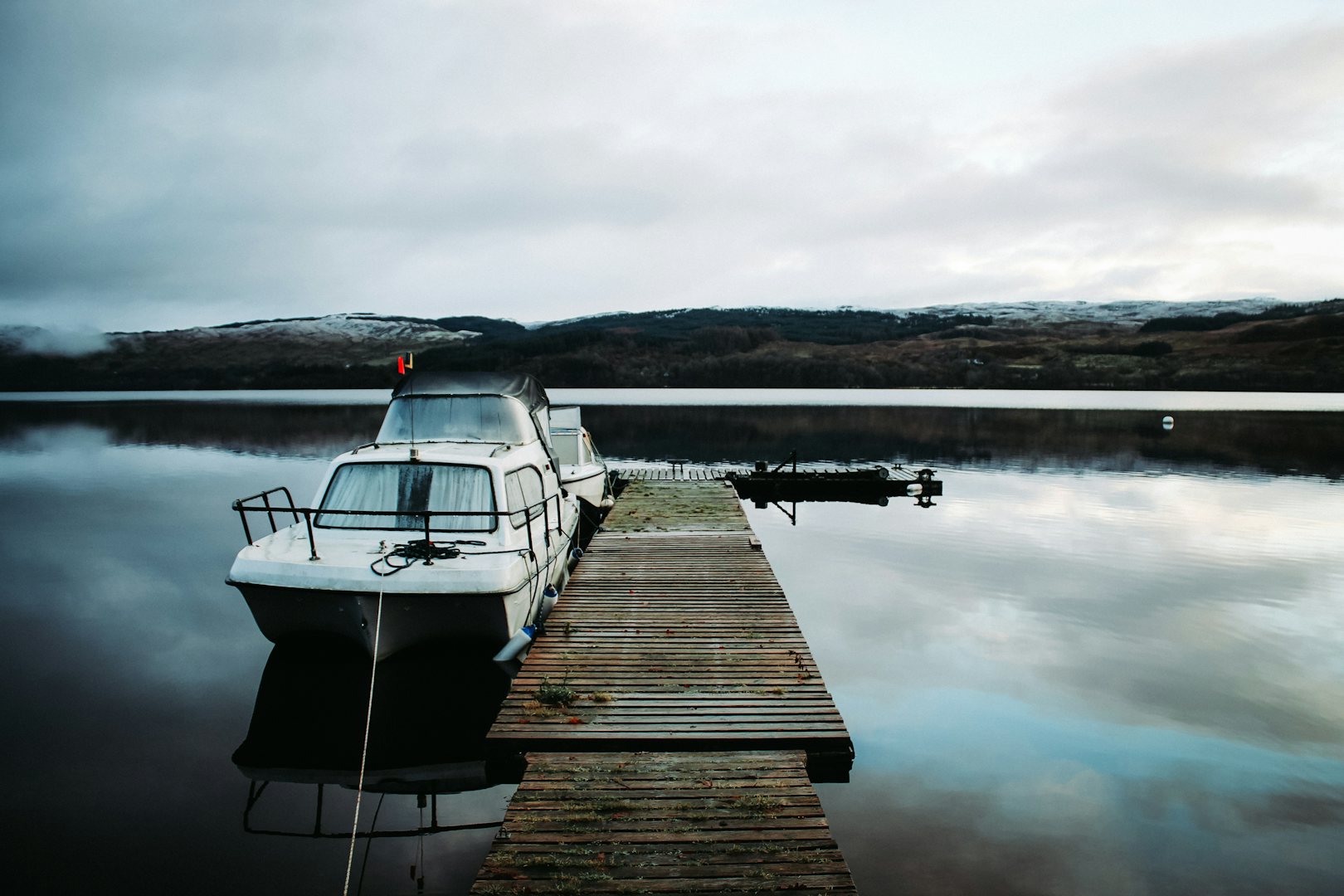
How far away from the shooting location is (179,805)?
24.2 feet

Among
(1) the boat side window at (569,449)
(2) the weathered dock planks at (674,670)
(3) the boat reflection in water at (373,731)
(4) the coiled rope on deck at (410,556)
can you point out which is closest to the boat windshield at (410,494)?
(4) the coiled rope on deck at (410,556)

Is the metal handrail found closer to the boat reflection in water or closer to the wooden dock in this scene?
the wooden dock

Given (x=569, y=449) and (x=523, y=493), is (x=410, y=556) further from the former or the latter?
(x=569, y=449)

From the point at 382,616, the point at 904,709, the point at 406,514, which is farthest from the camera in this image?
the point at 904,709

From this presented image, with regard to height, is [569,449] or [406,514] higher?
[406,514]

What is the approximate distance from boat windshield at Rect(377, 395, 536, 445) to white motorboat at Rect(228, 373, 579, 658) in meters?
0.02

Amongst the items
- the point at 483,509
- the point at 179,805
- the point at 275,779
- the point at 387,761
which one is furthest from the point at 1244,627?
the point at 179,805

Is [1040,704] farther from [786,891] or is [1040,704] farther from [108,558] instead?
[108,558]

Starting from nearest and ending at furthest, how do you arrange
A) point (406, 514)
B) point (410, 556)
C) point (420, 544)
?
1. point (406, 514)
2. point (410, 556)
3. point (420, 544)

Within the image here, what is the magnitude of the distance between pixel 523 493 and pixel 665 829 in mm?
6954

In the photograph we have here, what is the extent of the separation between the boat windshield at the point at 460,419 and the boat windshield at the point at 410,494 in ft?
8.70

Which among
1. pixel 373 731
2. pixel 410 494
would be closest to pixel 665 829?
pixel 373 731

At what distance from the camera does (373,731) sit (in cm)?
874

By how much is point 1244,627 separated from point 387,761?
1435cm
